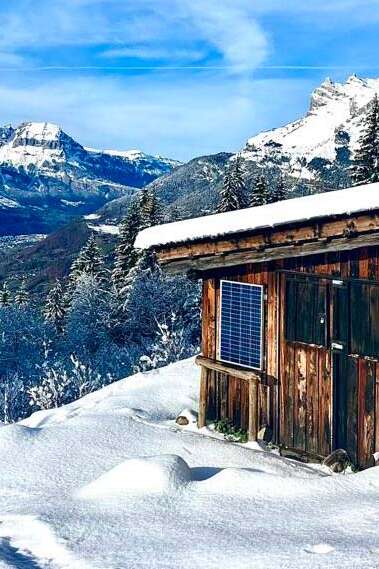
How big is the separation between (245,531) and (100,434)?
4.28 metres

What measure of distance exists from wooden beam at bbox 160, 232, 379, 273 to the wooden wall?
210mm

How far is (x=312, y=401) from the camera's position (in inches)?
336

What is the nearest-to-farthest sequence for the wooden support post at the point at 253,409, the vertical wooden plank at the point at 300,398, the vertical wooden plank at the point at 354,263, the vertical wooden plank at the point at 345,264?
the vertical wooden plank at the point at 354,263 → the vertical wooden plank at the point at 345,264 → the vertical wooden plank at the point at 300,398 → the wooden support post at the point at 253,409

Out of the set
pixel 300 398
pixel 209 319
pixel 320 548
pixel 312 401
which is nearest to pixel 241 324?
pixel 209 319

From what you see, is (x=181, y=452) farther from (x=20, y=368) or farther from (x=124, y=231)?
(x=20, y=368)

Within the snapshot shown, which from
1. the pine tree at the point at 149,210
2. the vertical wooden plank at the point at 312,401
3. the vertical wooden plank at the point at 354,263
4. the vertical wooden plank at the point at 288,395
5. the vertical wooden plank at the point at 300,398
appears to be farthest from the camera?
the pine tree at the point at 149,210

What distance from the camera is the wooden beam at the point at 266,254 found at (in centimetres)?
773

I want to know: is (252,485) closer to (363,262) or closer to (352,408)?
(352,408)

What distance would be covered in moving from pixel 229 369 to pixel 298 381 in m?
1.17

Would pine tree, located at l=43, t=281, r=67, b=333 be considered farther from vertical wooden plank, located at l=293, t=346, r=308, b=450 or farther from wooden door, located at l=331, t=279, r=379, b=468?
wooden door, located at l=331, t=279, r=379, b=468

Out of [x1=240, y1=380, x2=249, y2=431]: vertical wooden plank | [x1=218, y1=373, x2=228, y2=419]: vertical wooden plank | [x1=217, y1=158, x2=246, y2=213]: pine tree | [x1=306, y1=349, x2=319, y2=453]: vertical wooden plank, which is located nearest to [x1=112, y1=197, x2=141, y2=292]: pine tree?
[x1=217, y1=158, x2=246, y2=213]: pine tree

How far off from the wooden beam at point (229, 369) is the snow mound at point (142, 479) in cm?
239

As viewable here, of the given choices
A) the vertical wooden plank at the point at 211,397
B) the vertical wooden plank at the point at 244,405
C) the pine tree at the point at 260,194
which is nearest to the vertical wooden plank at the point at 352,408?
the vertical wooden plank at the point at 244,405

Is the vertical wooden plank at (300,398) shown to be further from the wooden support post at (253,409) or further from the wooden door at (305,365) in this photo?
the wooden support post at (253,409)
